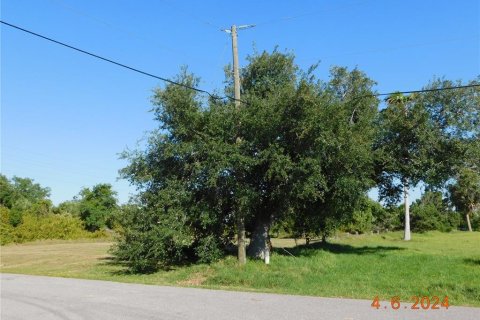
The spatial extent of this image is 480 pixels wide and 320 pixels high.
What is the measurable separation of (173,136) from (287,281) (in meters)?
9.11

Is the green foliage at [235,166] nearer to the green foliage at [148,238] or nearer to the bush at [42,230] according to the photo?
the green foliage at [148,238]

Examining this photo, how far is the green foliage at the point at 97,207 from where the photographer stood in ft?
240

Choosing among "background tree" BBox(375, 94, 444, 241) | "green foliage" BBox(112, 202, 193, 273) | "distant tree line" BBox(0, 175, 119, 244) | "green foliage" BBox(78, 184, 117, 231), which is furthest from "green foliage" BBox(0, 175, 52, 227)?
"background tree" BBox(375, 94, 444, 241)

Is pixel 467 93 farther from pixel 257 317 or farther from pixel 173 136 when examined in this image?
pixel 257 317

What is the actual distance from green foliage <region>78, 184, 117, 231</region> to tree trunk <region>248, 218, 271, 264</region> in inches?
1986

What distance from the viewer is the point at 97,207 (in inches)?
2950

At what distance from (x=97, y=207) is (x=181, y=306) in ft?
222

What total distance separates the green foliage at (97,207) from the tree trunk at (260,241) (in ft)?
166

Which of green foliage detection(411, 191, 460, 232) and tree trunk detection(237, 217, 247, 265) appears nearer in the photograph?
tree trunk detection(237, 217, 247, 265)

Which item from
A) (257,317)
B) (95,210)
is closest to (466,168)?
(257,317)

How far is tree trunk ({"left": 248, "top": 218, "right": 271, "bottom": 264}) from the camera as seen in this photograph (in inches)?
877
